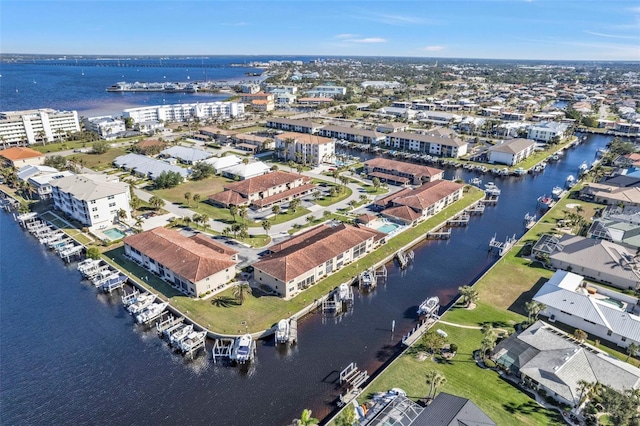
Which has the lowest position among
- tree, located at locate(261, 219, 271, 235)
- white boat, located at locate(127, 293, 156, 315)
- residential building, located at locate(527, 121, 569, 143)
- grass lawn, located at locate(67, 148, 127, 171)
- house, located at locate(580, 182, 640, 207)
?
white boat, located at locate(127, 293, 156, 315)

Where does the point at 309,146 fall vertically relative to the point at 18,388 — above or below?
above

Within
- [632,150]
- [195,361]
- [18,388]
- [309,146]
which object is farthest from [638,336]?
[632,150]

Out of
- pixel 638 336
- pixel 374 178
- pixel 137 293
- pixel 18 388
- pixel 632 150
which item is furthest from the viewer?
pixel 632 150

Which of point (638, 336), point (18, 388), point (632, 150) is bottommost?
point (18, 388)

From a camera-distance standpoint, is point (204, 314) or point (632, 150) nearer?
point (204, 314)

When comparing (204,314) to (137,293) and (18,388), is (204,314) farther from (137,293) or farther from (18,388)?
(18,388)

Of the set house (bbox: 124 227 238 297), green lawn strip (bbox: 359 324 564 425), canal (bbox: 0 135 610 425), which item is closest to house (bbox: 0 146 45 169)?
canal (bbox: 0 135 610 425)

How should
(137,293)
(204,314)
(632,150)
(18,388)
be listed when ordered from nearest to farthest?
(18,388) → (204,314) → (137,293) → (632,150)

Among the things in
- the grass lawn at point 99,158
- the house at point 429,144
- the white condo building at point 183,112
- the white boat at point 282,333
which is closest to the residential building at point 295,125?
the house at point 429,144

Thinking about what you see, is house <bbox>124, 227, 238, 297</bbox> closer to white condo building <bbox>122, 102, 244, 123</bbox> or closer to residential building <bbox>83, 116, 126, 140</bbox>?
residential building <bbox>83, 116, 126, 140</bbox>
